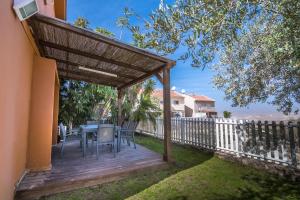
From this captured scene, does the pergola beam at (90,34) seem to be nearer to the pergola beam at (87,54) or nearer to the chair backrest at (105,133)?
the pergola beam at (87,54)

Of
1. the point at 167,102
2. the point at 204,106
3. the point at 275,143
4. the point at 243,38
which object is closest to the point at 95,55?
the point at 167,102

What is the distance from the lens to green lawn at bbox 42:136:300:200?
133 inches

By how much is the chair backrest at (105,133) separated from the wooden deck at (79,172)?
55cm

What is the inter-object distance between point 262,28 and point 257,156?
455cm

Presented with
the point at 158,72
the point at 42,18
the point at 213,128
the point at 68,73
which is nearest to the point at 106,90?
the point at 68,73

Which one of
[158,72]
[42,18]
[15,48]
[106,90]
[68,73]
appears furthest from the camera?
[106,90]

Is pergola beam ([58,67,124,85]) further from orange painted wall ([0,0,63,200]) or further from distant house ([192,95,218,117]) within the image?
distant house ([192,95,218,117])

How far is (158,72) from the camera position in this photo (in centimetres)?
583

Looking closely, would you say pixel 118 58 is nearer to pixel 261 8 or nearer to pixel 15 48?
pixel 15 48

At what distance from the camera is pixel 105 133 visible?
5.39 metres

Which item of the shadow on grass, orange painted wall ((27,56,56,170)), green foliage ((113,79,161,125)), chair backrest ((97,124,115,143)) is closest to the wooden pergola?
orange painted wall ((27,56,56,170))

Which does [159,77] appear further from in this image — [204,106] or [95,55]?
[204,106]

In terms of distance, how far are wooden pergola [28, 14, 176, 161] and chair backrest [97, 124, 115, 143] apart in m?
1.69

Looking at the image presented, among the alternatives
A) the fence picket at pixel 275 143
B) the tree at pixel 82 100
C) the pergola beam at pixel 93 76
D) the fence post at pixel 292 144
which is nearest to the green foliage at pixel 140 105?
Answer: the tree at pixel 82 100
